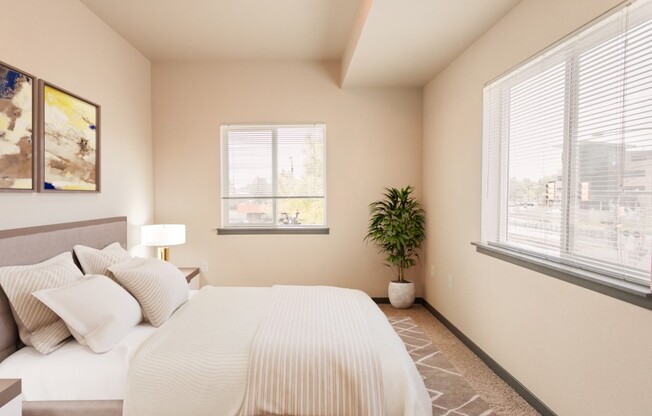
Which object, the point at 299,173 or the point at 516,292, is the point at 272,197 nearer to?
the point at 299,173

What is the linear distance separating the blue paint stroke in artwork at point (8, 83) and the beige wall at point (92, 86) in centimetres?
8

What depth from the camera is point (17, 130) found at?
233 centimetres

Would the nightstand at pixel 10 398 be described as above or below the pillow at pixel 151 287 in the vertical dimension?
below

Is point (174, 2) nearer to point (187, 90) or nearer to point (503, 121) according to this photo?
point (187, 90)

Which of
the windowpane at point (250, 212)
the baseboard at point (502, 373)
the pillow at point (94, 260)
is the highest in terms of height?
the windowpane at point (250, 212)

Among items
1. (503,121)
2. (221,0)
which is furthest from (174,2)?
(503,121)

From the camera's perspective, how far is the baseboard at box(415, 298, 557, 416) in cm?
222

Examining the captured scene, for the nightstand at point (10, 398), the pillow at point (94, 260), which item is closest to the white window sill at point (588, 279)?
the nightstand at point (10, 398)

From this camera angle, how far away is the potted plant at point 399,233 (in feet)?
13.7

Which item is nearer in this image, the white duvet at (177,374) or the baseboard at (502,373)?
the white duvet at (177,374)

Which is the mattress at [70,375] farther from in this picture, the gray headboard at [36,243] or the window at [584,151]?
the window at [584,151]

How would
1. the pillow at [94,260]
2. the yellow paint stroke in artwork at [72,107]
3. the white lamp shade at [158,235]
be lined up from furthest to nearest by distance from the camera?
the white lamp shade at [158,235], the yellow paint stroke in artwork at [72,107], the pillow at [94,260]

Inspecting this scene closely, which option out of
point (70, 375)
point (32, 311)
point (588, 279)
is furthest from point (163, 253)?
point (588, 279)

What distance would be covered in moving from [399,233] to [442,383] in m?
1.81
